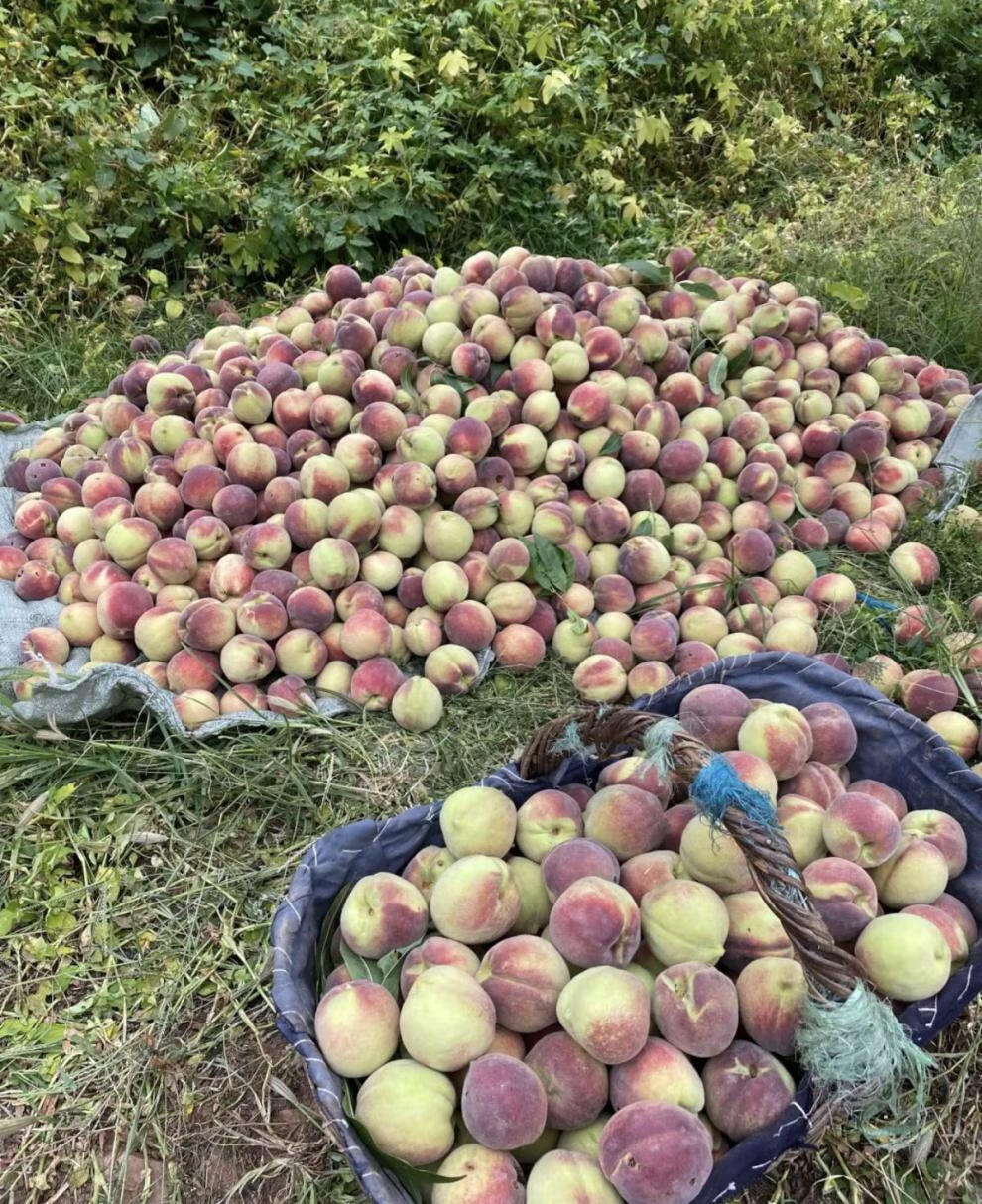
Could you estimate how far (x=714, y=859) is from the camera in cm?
131

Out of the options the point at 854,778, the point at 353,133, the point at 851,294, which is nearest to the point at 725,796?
the point at 854,778

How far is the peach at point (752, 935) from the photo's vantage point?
1.28m

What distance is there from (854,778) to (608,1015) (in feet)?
2.74

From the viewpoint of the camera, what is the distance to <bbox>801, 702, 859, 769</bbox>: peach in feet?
5.22

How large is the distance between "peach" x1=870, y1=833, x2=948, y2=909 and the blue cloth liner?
0.11 m

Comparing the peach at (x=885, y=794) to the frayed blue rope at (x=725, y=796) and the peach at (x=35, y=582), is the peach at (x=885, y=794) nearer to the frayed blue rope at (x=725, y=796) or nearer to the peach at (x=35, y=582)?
the frayed blue rope at (x=725, y=796)

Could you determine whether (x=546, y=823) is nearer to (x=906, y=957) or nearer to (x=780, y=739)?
(x=780, y=739)

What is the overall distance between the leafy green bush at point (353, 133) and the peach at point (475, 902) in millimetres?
3071

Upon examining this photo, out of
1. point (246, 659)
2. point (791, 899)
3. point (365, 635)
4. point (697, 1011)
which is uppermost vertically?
point (791, 899)

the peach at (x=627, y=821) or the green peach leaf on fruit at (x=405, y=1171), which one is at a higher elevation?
the peach at (x=627, y=821)

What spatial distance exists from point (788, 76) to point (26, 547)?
5.45 m

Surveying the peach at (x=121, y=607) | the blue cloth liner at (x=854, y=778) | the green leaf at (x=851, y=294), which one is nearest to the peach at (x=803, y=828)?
the blue cloth liner at (x=854, y=778)

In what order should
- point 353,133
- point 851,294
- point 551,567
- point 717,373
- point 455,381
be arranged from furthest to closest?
point 353,133
point 851,294
point 717,373
point 455,381
point 551,567

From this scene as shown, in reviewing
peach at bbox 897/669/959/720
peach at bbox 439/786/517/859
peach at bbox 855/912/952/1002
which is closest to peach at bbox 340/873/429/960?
peach at bbox 439/786/517/859
